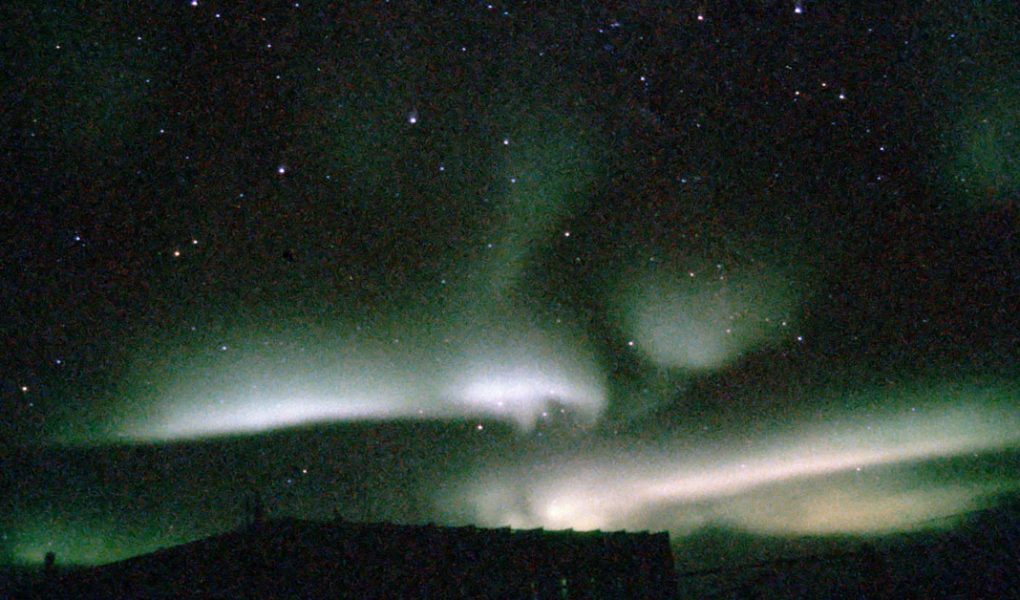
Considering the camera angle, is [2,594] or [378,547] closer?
[2,594]

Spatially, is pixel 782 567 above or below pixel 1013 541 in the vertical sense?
above

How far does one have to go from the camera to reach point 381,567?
10.6 m

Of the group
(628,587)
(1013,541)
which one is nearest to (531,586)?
(628,587)

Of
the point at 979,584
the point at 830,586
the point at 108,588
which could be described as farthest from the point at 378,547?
the point at 979,584

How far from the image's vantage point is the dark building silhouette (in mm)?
9367

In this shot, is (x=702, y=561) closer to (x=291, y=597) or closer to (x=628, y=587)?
(x=628, y=587)

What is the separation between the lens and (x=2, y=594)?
8891 millimetres

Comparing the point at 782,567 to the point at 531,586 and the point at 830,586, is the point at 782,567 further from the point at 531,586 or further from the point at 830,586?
the point at 830,586

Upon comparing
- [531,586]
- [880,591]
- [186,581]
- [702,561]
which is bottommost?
[702,561]

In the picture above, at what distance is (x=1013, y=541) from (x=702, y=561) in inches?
1638

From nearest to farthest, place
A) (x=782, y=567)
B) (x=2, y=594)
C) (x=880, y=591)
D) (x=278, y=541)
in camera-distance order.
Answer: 1. (x=2, y=594)
2. (x=278, y=541)
3. (x=880, y=591)
4. (x=782, y=567)

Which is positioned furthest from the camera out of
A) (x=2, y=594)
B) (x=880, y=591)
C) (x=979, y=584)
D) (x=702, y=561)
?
(x=702, y=561)

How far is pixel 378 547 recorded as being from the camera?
10.9 metres

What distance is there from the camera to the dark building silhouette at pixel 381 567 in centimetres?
937
